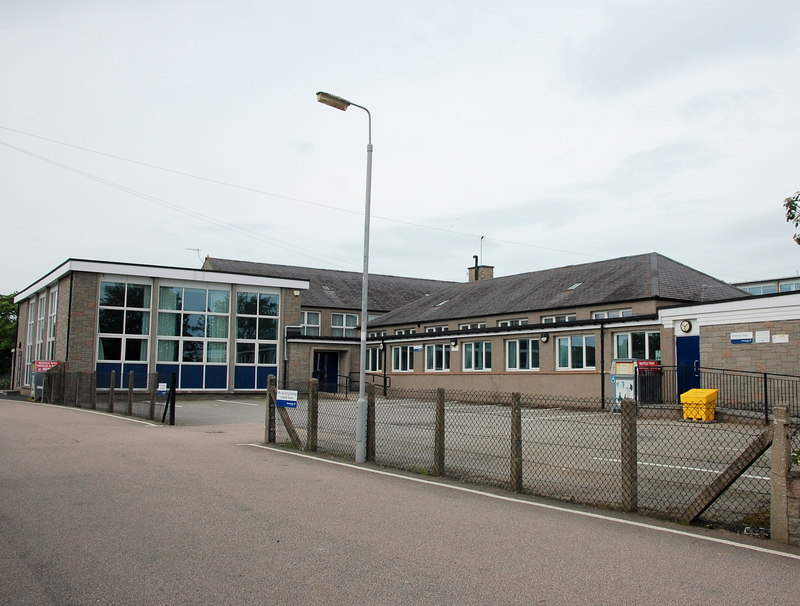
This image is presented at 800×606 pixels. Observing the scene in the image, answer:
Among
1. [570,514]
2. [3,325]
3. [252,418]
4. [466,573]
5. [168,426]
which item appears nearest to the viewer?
[466,573]

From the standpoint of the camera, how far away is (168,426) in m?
19.1

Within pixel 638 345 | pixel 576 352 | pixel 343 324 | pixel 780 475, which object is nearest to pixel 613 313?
pixel 576 352

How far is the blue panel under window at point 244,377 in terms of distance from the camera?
3678 centimetres

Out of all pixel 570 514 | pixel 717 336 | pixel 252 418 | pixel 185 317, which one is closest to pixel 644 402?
pixel 717 336

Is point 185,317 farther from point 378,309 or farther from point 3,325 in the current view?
point 3,325

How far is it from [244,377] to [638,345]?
19.7 m

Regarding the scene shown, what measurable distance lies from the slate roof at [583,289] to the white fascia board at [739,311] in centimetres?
437

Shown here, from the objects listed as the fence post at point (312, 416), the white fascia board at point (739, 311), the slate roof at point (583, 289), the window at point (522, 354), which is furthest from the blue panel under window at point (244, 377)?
the fence post at point (312, 416)

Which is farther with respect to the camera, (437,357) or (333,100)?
(437,357)

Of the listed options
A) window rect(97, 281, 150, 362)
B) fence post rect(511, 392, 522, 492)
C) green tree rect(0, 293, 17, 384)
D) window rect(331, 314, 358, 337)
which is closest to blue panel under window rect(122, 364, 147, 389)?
window rect(97, 281, 150, 362)

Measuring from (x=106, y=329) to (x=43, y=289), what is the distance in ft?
25.0

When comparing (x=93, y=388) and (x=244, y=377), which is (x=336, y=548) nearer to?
(x=93, y=388)

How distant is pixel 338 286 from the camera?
52125 mm

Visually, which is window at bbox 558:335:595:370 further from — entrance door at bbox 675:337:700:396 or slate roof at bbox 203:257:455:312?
slate roof at bbox 203:257:455:312
